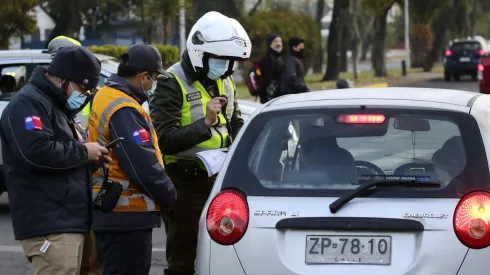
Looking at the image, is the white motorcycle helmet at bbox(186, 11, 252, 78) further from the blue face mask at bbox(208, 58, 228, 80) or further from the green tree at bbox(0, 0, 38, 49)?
the green tree at bbox(0, 0, 38, 49)

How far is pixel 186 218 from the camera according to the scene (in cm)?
692

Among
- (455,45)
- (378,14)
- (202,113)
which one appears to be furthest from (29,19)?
(202,113)

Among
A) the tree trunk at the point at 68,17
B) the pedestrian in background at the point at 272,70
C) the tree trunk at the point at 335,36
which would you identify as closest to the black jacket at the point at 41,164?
the pedestrian in background at the point at 272,70

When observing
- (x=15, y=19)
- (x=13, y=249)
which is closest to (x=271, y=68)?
(x=13, y=249)

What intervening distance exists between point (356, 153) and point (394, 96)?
0.34m

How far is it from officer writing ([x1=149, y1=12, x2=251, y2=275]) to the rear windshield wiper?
169 centimetres

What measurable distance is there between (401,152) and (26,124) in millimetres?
1789

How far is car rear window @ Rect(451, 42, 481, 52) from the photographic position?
43094mm

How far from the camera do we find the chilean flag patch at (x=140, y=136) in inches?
222

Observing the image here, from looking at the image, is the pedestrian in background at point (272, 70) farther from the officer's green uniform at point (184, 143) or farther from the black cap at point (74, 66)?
the black cap at point (74, 66)

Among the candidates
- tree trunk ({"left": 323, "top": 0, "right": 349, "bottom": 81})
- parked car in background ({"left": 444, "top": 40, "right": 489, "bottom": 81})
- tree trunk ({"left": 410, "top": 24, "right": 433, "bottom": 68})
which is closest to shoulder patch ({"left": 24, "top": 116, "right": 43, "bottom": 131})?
tree trunk ({"left": 323, "top": 0, "right": 349, "bottom": 81})

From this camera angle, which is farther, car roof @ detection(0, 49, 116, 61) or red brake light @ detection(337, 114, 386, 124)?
car roof @ detection(0, 49, 116, 61)

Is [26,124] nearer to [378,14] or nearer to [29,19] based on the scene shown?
[29,19]

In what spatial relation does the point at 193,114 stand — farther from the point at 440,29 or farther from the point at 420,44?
the point at 440,29
